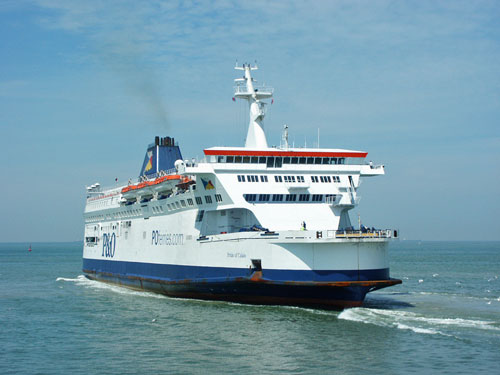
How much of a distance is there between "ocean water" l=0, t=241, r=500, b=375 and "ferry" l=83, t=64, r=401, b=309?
3.39 ft

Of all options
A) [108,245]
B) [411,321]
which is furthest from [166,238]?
[411,321]

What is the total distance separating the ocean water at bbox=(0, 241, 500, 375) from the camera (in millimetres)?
17641

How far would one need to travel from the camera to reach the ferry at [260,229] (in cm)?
2466

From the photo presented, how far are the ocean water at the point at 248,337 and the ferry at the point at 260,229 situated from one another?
1033mm

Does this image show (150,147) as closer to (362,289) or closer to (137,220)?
(137,220)

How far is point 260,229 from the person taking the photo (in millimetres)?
26375

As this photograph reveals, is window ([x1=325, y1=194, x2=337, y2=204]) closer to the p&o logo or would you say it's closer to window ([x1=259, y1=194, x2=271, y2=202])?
window ([x1=259, y1=194, x2=271, y2=202])

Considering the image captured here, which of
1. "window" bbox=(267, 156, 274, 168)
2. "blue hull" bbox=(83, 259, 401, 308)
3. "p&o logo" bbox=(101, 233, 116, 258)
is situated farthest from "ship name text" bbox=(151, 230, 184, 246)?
"p&o logo" bbox=(101, 233, 116, 258)

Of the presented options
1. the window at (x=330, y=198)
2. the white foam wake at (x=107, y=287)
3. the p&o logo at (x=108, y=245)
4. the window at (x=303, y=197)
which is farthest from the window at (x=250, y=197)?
the p&o logo at (x=108, y=245)

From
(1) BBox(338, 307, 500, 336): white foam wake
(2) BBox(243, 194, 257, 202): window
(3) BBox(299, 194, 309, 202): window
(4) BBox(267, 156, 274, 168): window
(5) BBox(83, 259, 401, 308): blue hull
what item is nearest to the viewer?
(1) BBox(338, 307, 500, 336): white foam wake

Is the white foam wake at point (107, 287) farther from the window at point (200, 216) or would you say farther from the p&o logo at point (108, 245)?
the window at point (200, 216)

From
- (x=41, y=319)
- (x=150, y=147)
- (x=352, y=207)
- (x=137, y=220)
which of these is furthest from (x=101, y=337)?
(x=150, y=147)

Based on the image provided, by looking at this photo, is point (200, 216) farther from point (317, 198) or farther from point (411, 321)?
point (411, 321)

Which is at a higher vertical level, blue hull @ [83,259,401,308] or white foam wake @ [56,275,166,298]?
blue hull @ [83,259,401,308]
